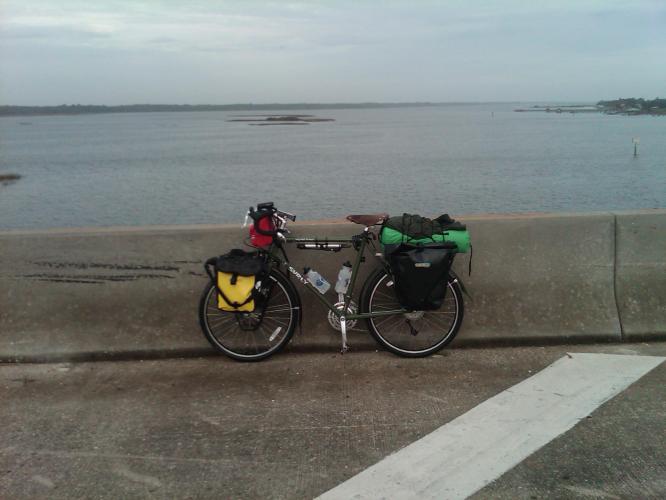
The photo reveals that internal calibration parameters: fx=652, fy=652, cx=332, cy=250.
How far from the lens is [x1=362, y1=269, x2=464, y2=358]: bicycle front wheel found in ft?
16.5

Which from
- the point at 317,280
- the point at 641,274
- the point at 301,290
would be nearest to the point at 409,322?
the point at 317,280

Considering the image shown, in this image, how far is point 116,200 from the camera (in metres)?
42.8

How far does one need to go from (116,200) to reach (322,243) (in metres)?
40.4

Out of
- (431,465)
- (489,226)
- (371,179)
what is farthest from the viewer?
(371,179)

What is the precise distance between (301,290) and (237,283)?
0.76 m

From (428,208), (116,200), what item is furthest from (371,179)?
(116,200)

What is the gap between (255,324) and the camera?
4992mm

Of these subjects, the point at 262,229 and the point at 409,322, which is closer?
the point at 262,229

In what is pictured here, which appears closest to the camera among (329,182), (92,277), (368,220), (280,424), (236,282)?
(280,424)

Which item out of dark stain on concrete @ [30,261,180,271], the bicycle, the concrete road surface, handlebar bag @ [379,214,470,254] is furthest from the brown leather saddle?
dark stain on concrete @ [30,261,180,271]

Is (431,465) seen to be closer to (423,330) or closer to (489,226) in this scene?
(423,330)

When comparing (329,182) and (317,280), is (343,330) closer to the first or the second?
(317,280)

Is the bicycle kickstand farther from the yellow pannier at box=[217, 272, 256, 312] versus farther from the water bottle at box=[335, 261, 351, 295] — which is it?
the yellow pannier at box=[217, 272, 256, 312]

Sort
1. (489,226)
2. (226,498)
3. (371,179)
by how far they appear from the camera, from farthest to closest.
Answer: (371,179)
(489,226)
(226,498)
